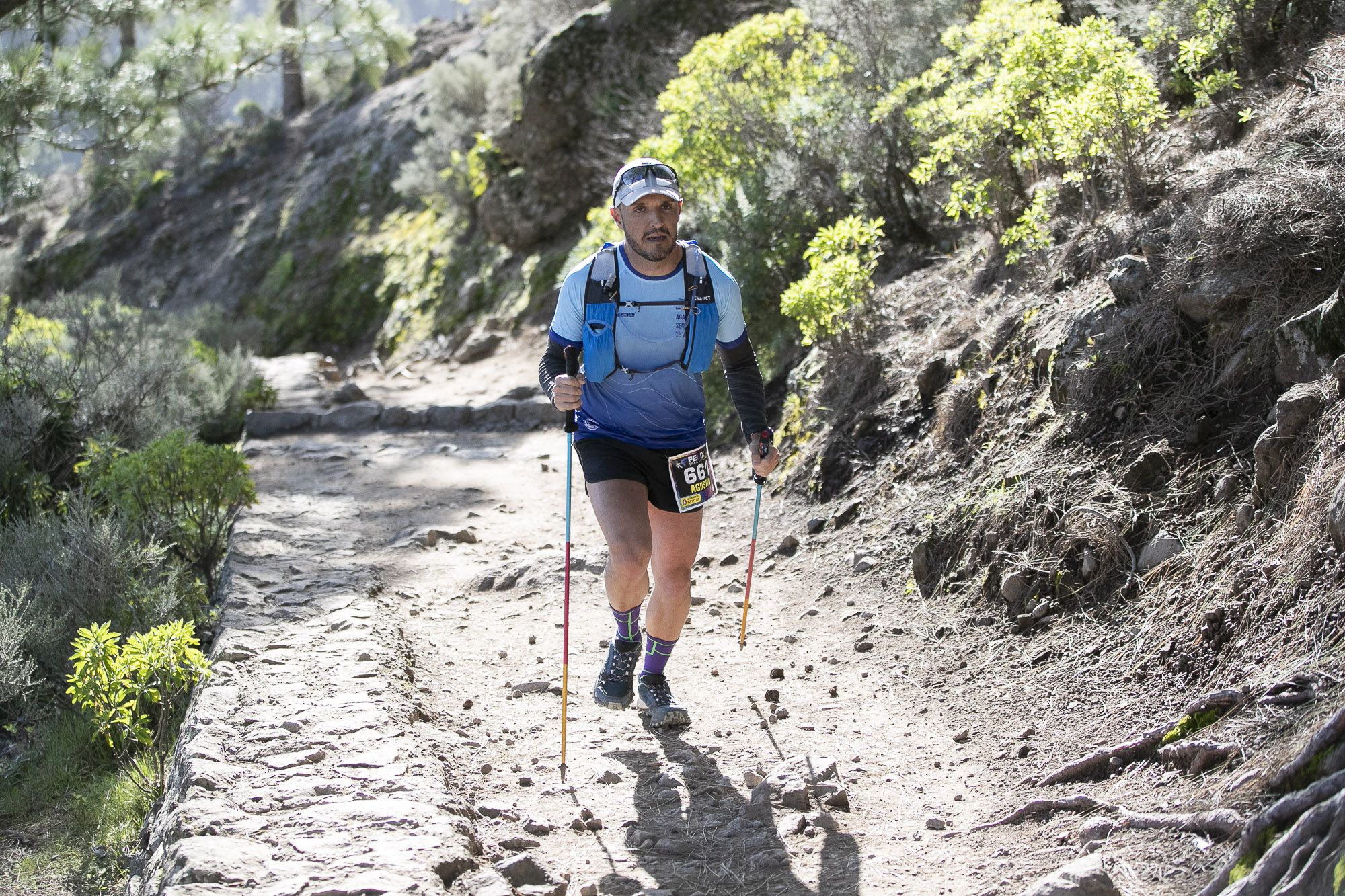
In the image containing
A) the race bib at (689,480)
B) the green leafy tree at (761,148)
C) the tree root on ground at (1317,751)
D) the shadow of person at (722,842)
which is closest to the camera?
the tree root on ground at (1317,751)

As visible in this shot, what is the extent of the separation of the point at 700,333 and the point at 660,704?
161 centimetres

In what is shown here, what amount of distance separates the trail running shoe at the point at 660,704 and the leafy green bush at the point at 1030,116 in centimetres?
376

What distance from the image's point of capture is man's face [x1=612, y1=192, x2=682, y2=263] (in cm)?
439

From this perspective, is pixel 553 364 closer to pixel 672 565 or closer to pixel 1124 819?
pixel 672 565

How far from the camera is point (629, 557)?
14.6 feet

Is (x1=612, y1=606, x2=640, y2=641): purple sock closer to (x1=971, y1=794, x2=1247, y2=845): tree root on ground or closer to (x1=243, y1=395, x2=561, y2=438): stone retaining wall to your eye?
(x1=971, y1=794, x2=1247, y2=845): tree root on ground

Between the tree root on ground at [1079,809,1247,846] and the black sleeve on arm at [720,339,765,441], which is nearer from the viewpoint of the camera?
the tree root on ground at [1079,809,1247,846]

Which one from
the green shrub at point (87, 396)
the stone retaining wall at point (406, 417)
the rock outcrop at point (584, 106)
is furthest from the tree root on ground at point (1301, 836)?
the rock outcrop at point (584, 106)

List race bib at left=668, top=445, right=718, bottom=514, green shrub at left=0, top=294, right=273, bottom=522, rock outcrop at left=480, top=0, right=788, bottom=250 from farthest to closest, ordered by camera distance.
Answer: rock outcrop at left=480, top=0, right=788, bottom=250 < green shrub at left=0, top=294, right=273, bottom=522 < race bib at left=668, top=445, right=718, bottom=514

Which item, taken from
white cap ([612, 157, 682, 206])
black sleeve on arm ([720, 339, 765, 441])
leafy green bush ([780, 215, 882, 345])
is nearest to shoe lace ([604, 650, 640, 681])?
black sleeve on arm ([720, 339, 765, 441])

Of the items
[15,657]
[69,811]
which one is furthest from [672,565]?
[15,657]

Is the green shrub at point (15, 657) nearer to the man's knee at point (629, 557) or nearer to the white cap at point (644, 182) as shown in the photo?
the man's knee at point (629, 557)

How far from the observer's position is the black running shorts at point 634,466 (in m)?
4.53

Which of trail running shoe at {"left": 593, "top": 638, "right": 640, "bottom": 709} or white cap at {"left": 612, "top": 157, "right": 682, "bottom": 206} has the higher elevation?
white cap at {"left": 612, "top": 157, "right": 682, "bottom": 206}
